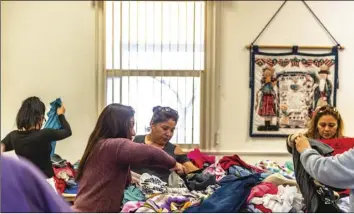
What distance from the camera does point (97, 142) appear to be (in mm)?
1088

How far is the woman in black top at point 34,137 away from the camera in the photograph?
3.58ft

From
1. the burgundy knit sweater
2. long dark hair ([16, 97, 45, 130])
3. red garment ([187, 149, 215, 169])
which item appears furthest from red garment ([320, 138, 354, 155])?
long dark hair ([16, 97, 45, 130])

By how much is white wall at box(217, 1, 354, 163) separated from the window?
0.10 m

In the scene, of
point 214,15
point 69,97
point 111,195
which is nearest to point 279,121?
point 214,15

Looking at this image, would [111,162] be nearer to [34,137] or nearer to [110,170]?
[110,170]

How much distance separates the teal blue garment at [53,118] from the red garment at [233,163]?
50cm

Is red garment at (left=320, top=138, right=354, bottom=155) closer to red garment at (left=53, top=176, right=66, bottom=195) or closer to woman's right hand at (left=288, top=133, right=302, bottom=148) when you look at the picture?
woman's right hand at (left=288, top=133, right=302, bottom=148)

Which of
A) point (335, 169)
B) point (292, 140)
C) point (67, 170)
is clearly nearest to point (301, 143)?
point (292, 140)

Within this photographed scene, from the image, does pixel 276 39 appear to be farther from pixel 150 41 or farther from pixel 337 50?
pixel 150 41

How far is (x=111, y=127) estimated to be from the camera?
1090 millimetres

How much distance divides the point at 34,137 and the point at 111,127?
22cm

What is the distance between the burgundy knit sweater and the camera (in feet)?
3.36

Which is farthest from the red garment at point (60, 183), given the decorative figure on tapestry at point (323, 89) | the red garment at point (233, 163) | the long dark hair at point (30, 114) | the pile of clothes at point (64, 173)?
the decorative figure on tapestry at point (323, 89)

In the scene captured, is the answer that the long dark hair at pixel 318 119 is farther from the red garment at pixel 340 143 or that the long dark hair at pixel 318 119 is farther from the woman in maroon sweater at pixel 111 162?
the woman in maroon sweater at pixel 111 162
